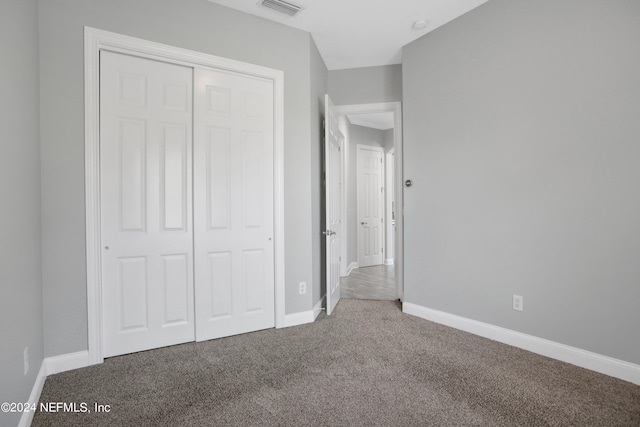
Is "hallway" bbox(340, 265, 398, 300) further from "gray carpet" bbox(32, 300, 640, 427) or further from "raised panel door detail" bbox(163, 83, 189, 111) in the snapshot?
"raised panel door detail" bbox(163, 83, 189, 111)

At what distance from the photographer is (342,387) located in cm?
188

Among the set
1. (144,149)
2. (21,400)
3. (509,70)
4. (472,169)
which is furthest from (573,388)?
(144,149)

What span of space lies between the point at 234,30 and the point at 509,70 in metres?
2.35

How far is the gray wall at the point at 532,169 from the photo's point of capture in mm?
1994

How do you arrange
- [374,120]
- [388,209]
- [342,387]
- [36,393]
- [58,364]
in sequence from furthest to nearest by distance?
[388,209] → [374,120] → [58,364] → [342,387] → [36,393]

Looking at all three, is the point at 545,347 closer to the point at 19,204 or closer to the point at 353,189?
the point at 19,204

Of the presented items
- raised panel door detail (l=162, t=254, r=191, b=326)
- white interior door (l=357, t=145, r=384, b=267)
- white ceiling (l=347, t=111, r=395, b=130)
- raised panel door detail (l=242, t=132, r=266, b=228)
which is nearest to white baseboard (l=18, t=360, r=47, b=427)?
raised panel door detail (l=162, t=254, r=191, b=326)

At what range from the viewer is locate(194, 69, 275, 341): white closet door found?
2588 mm

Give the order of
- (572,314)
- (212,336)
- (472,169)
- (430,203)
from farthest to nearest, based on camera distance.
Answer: (430,203), (472,169), (212,336), (572,314)

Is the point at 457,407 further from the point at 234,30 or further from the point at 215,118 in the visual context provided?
the point at 234,30

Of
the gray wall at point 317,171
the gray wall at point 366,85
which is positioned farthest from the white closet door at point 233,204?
the gray wall at point 366,85

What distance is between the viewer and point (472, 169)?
279cm

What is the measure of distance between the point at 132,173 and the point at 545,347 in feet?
11.2

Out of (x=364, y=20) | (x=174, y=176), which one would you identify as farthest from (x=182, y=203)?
(x=364, y=20)
